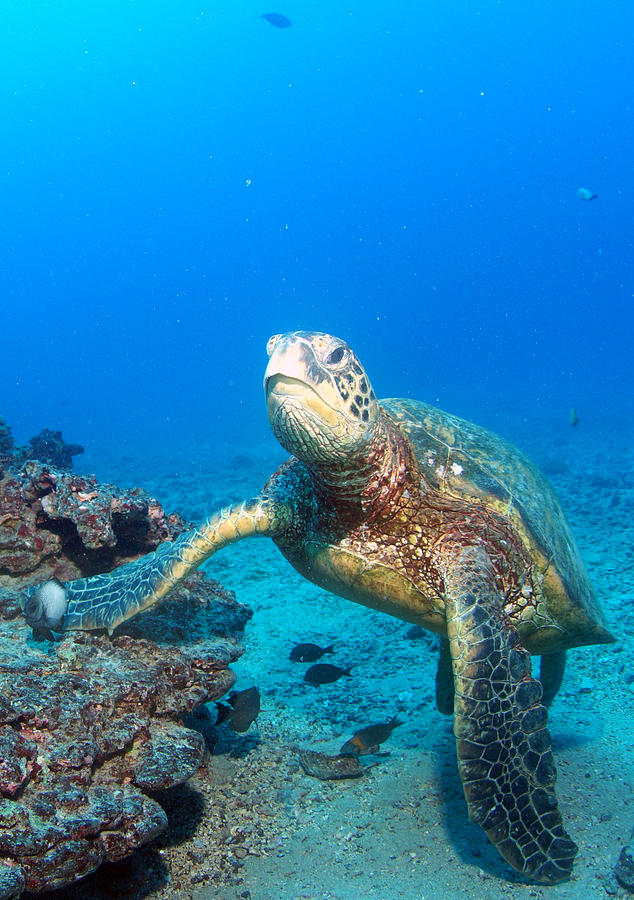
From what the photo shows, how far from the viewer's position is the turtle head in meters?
2.45

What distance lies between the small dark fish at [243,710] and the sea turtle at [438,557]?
89cm

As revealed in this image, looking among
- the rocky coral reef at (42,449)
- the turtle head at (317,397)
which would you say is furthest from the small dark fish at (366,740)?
the rocky coral reef at (42,449)

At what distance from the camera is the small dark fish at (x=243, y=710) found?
3.28m

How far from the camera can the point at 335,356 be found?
260cm

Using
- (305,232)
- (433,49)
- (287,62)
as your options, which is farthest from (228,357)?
(433,49)

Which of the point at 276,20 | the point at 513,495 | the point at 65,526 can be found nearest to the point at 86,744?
the point at 65,526

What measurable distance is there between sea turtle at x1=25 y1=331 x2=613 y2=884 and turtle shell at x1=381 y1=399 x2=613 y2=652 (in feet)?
0.05

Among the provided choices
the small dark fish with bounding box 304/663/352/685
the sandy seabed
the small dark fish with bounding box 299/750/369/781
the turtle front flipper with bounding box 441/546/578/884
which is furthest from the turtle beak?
the small dark fish with bounding box 304/663/352/685

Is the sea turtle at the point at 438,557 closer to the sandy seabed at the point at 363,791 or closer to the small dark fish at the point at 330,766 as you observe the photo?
the sandy seabed at the point at 363,791

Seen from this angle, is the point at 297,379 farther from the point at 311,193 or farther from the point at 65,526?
the point at 311,193

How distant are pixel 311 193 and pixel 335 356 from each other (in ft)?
468

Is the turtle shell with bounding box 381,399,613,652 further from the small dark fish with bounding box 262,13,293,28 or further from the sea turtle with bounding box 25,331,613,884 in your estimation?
the small dark fish with bounding box 262,13,293,28

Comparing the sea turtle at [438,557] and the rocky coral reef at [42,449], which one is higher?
the rocky coral reef at [42,449]

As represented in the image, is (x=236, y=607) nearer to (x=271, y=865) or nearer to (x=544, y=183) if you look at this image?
(x=271, y=865)
